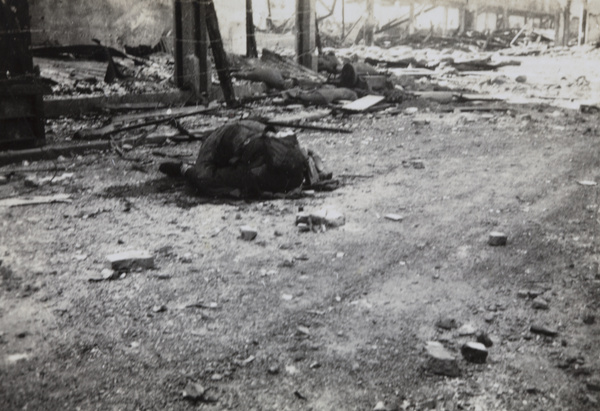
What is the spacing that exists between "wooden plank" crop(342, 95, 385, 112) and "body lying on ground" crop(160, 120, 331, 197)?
4977 millimetres

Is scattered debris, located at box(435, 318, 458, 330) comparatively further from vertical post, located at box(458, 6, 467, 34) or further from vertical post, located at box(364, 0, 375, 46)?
vertical post, located at box(458, 6, 467, 34)

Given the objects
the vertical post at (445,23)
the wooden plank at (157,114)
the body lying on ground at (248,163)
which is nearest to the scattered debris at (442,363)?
the body lying on ground at (248,163)

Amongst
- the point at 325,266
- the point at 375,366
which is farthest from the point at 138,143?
the point at 375,366

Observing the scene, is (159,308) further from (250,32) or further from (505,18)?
(505,18)

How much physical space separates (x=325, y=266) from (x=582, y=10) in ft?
83.4

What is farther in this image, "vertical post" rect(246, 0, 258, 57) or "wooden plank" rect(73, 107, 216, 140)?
"vertical post" rect(246, 0, 258, 57)

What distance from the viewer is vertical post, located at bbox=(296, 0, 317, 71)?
13742 mm

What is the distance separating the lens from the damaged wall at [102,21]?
1337 centimetres

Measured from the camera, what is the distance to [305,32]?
13.9 metres

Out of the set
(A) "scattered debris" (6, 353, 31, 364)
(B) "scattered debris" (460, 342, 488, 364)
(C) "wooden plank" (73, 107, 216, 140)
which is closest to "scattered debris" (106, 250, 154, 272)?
(A) "scattered debris" (6, 353, 31, 364)

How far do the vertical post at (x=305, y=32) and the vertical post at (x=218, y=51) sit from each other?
4025 mm

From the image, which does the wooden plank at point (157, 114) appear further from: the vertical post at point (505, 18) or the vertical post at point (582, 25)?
the vertical post at point (505, 18)

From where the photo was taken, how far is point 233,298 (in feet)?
11.1

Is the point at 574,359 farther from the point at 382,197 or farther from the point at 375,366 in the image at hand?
the point at 382,197
